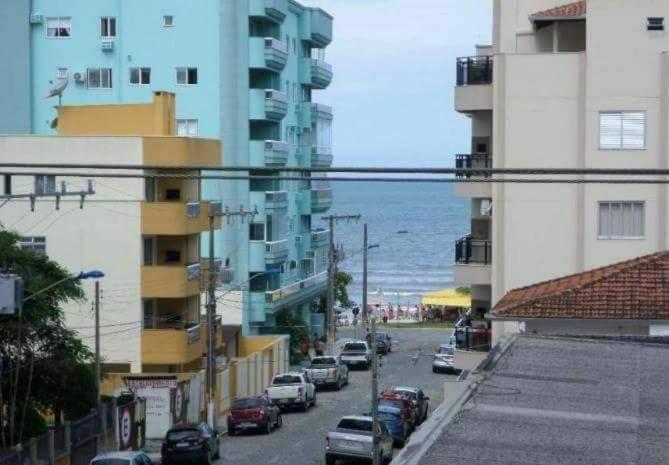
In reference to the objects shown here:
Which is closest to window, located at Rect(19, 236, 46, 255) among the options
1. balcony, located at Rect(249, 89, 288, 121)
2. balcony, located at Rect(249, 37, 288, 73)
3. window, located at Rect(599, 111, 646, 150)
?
balcony, located at Rect(249, 89, 288, 121)

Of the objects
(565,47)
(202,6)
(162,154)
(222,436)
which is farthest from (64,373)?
(202,6)

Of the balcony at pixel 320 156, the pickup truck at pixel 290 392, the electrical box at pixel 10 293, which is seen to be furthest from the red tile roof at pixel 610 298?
the balcony at pixel 320 156

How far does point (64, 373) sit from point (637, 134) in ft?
48.3

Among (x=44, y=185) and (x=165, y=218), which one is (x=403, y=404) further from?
(x=44, y=185)

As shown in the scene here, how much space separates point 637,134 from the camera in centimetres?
3616

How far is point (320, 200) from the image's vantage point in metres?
74.9

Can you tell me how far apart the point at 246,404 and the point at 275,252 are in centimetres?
1832

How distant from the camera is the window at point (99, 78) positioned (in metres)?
63.2

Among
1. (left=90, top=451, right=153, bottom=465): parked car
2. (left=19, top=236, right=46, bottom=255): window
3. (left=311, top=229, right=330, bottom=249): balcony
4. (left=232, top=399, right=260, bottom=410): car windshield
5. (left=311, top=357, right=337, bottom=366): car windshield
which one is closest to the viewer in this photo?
(left=90, top=451, right=153, bottom=465): parked car

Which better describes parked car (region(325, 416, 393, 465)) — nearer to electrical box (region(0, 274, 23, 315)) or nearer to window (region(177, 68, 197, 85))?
electrical box (region(0, 274, 23, 315))

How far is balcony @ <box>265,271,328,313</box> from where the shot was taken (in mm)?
62781

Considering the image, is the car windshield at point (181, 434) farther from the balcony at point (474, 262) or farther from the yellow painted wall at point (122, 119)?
the yellow painted wall at point (122, 119)

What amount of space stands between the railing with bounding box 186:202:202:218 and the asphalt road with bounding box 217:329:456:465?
266 inches

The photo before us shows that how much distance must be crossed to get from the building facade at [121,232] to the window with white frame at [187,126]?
1155 cm
